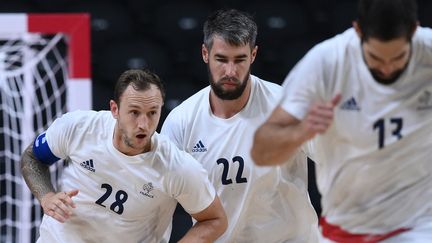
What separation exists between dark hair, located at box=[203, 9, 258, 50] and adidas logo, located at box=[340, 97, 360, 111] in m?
1.27

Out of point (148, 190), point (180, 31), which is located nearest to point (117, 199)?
point (148, 190)

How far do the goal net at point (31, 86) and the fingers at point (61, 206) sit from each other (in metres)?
1.41

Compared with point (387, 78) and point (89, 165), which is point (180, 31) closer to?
point (89, 165)

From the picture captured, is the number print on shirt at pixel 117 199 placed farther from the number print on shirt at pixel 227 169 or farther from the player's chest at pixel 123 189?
the number print on shirt at pixel 227 169

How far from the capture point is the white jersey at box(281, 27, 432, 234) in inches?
132

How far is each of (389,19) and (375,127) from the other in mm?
468

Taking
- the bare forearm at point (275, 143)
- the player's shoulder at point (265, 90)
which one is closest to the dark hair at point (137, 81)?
the player's shoulder at point (265, 90)

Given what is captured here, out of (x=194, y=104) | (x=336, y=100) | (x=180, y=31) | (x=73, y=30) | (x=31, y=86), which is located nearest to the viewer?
(x=336, y=100)

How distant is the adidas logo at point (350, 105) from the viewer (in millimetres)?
3355

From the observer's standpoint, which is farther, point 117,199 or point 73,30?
point 73,30

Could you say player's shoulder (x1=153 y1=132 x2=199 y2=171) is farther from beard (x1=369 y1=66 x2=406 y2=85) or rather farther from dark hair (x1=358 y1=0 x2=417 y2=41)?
dark hair (x1=358 y1=0 x2=417 y2=41)

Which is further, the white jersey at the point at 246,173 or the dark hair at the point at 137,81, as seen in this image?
the white jersey at the point at 246,173

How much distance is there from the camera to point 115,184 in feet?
14.6

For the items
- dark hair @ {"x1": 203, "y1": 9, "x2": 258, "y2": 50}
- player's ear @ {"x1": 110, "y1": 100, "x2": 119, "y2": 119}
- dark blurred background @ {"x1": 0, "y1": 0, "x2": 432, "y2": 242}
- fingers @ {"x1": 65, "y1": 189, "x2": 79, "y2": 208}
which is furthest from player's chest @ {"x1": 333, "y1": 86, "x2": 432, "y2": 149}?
dark blurred background @ {"x1": 0, "y1": 0, "x2": 432, "y2": 242}
